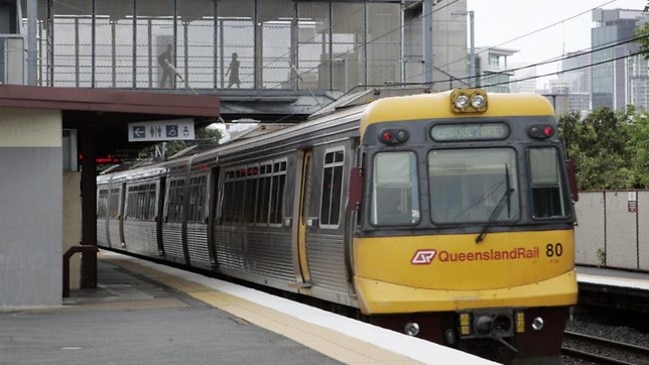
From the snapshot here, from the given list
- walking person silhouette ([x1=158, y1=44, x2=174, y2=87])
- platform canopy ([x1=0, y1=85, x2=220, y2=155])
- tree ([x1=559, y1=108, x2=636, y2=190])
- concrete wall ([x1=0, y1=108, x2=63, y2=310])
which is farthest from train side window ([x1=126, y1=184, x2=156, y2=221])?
tree ([x1=559, y1=108, x2=636, y2=190])

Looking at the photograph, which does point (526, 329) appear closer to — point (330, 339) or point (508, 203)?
point (508, 203)

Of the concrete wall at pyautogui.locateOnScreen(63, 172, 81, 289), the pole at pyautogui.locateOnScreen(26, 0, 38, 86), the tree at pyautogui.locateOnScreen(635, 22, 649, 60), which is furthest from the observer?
the pole at pyautogui.locateOnScreen(26, 0, 38, 86)

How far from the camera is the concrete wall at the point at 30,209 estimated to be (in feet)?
51.2

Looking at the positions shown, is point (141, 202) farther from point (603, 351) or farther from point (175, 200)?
point (603, 351)

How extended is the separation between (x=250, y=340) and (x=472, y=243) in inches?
108

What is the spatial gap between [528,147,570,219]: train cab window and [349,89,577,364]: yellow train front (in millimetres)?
11

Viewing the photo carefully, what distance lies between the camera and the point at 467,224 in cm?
1288

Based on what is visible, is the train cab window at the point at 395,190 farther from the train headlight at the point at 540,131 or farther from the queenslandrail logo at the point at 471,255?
the train headlight at the point at 540,131

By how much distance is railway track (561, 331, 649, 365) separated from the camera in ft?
51.5

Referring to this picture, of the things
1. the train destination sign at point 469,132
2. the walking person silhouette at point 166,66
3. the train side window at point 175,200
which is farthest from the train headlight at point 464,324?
the walking person silhouette at point 166,66

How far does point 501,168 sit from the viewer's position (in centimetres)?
1305

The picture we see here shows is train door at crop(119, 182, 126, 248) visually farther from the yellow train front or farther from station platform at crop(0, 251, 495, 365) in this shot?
the yellow train front

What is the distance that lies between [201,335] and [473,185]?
10.9ft

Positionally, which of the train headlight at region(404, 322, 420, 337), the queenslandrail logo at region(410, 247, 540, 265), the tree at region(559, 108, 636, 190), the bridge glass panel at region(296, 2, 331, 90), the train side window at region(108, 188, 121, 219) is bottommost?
the train headlight at region(404, 322, 420, 337)
